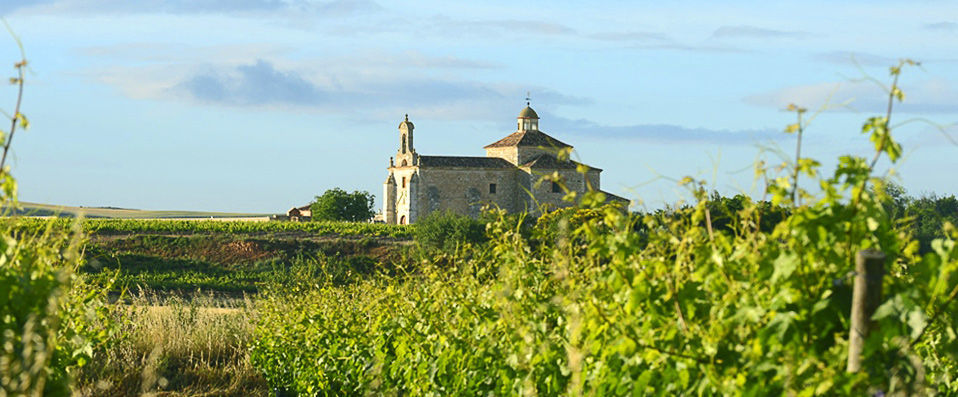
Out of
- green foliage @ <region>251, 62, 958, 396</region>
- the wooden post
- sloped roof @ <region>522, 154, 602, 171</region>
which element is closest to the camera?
the wooden post

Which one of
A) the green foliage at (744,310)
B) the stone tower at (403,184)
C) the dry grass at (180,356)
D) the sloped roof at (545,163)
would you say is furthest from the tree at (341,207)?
the green foliage at (744,310)

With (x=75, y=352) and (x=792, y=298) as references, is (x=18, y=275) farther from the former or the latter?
→ (x=792, y=298)

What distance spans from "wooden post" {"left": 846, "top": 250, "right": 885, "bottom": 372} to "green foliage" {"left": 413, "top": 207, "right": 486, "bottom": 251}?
41.9 meters

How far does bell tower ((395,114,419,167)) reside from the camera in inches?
2192

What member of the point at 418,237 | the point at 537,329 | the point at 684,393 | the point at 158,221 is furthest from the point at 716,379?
the point at 158,221

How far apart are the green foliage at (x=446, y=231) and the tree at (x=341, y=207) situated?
12.4 meters

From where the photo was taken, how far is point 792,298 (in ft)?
9.91

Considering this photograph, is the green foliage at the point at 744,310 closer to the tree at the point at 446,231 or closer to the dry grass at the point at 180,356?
the dry grass at the point at 180,356

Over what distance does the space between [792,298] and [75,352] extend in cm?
358

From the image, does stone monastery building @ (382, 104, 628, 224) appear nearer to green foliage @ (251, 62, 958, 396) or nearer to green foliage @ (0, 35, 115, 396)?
green foliage @ (251, 62, 958, 396)

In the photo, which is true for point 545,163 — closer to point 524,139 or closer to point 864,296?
point 524,139

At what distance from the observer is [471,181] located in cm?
5388

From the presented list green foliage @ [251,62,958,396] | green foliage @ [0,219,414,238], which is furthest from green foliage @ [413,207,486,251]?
green foliage @ [251,62,958,396]

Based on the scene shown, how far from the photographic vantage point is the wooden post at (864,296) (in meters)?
2.84
